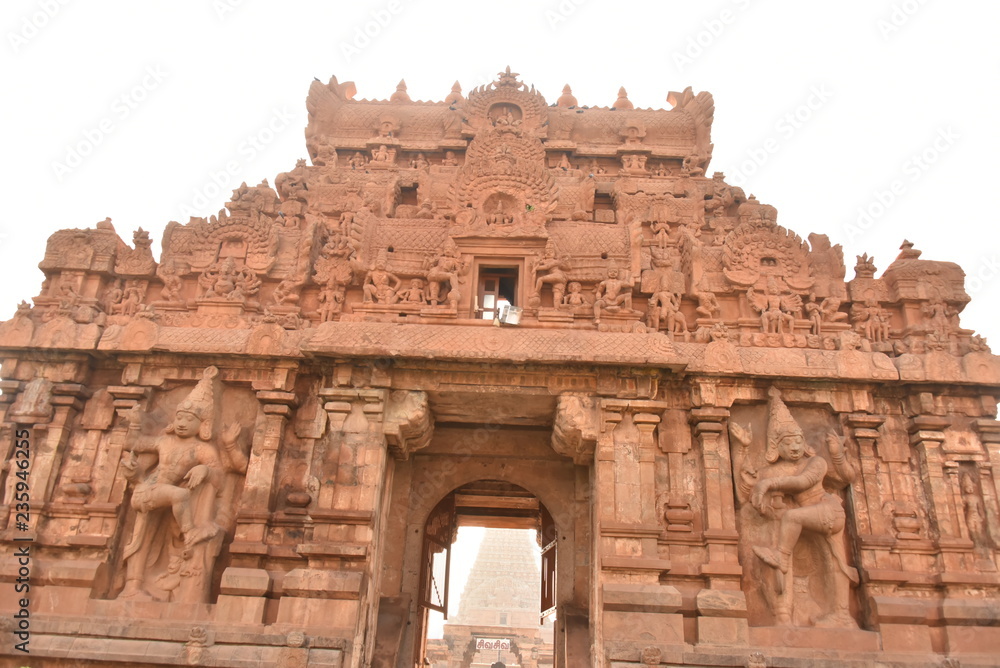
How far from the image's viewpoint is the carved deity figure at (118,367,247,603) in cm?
864

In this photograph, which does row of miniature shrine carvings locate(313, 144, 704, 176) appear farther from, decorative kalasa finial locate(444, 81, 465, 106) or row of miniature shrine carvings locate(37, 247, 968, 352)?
row of miniature shrine carvings locate(37, 247, 968, 352)

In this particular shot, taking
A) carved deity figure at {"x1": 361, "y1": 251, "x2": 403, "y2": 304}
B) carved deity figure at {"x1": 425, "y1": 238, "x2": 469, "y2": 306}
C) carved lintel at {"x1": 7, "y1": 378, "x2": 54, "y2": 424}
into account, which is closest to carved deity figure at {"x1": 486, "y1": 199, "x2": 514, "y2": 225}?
carved deity figure at {"x1": 425, "y1": 238, "x2": 469, "y2": 306}

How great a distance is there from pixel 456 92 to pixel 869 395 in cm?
1121

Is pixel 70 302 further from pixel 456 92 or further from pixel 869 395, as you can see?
pixel 869 395

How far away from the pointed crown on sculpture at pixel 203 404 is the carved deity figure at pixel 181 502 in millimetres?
13

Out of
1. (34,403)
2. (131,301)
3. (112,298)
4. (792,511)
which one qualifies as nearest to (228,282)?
(131,301)

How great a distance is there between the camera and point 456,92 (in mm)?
15617

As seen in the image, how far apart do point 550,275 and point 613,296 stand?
1053 mm

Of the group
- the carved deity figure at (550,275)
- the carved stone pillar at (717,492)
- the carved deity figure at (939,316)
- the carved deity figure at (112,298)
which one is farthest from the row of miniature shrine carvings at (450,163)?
the carved stone pillar at (717,492)

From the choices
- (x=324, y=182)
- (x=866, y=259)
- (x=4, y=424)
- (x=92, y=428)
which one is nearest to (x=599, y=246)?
(x=866, y=259)

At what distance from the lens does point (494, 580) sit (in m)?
41.1

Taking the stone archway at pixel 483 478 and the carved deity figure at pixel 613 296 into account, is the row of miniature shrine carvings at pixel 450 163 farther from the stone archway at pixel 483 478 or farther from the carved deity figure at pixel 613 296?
the stone archway at pixel 483 478

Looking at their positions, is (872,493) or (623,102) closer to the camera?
(872,493)

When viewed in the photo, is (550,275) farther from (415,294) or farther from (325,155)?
(325,155)
